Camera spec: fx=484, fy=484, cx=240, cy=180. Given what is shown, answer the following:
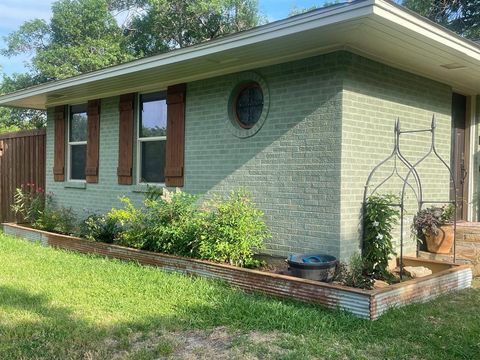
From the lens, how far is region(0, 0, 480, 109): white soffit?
457 cm

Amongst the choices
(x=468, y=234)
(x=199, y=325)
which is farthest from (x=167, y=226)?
(x=468, y=234)

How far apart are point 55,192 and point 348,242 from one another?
666 cm

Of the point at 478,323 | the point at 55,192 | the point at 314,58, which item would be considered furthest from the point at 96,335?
the point at 55,192

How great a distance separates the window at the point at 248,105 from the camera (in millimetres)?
6496

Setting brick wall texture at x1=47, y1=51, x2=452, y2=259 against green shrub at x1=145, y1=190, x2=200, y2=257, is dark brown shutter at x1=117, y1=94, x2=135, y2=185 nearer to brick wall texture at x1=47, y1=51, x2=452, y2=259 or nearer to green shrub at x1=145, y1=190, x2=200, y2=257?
brick wall texture at x1=47, y1=51, x2=452, y2=259

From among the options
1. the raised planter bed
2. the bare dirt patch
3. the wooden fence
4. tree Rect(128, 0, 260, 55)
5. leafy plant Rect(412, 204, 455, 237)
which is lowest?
the bare dirt patch

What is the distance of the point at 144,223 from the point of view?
7.08 metres

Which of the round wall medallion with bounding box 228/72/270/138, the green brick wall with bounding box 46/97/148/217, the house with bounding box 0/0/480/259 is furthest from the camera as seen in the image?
the green brick wall with bounding box 46/97/148/217

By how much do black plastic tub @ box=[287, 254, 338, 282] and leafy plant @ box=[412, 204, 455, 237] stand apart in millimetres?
1870

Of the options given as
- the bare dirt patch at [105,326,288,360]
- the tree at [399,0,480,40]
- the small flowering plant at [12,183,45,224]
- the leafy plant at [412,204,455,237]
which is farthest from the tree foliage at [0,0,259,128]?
the bare dirt patch at [105,326,288,360]

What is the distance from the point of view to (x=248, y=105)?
6.64 meters

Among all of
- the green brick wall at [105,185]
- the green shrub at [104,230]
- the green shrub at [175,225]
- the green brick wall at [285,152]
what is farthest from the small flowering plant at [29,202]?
the green brick wall at [285,152]

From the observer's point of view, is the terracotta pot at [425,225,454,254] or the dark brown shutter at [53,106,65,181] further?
the dark brown shutter at [53,106,65,181]

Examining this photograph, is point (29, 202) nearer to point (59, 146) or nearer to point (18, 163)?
point (18, 163)
